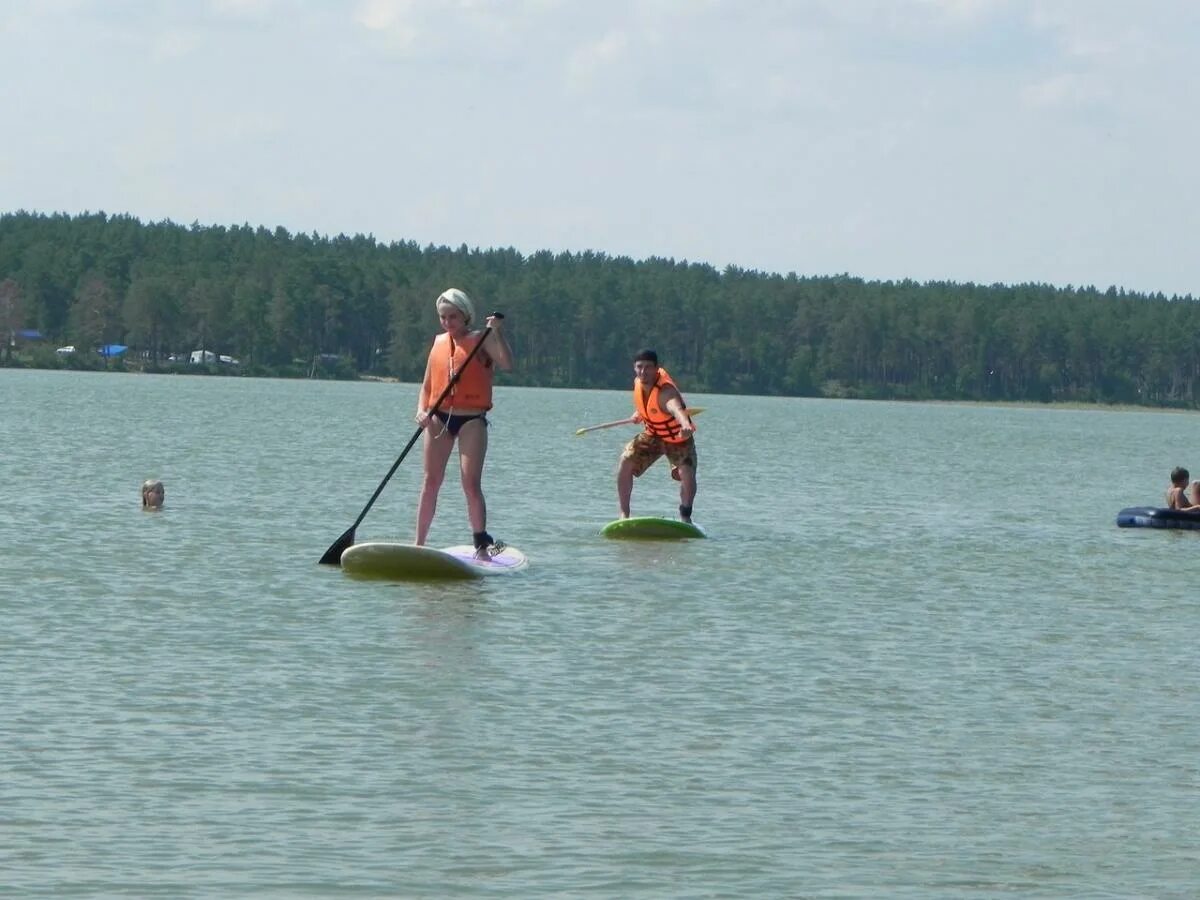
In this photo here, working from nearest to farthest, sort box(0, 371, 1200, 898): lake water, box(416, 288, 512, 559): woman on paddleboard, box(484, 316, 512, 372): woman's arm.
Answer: box(0, 371, 1200, 898): lake water
box(484, 316, 512, 372): woman's arm
box(416, 288, 512, 559): woman on paddleboard

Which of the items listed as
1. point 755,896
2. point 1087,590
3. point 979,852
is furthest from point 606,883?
point 1087,590

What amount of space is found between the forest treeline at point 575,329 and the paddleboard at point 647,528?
139418 mm

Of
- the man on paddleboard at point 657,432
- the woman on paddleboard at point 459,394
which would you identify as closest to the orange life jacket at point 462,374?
the woman on paddleboard at point 459,394

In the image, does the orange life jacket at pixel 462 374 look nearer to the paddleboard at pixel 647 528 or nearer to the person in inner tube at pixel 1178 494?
the paddleboard at pixel 647 528

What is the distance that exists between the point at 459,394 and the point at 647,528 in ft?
18.1

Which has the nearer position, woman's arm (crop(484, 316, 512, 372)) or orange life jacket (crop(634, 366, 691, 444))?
woman's arm (crop(484, 316, 512, 372))

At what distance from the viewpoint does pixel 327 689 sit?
12.1m

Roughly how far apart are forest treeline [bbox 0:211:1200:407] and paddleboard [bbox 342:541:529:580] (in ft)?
471

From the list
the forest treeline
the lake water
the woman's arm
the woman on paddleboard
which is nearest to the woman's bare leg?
the woman on paddleboard

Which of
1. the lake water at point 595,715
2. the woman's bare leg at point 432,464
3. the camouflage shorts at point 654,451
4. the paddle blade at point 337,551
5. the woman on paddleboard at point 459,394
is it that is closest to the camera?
the lake water at point 595,715

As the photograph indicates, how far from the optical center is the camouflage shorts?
2211 cm

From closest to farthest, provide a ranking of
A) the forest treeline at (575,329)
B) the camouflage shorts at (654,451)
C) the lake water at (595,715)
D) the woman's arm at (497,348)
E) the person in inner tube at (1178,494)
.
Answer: the lake water at (595,715) < the woman's arm at (497,348) < the camouflage shorts at (654,451) < the person in inner tube at (1178,494) < the forest treeline at (575,329)

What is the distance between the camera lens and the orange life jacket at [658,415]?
2192cm

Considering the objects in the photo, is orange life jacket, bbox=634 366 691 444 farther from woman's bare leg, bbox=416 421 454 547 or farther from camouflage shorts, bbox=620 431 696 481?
woman's bare leg, bbox=416 421 454 547
